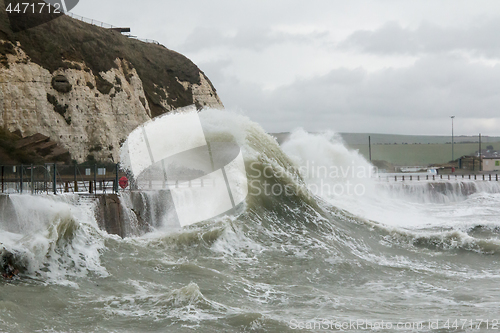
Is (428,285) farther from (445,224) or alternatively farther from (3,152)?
(3,152)

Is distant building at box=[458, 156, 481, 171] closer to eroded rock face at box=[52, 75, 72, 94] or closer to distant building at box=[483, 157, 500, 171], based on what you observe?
distant building at box=[483, 157, 500, 171]

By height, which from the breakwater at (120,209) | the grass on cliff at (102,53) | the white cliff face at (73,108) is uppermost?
the grass on cliff at (102,53)

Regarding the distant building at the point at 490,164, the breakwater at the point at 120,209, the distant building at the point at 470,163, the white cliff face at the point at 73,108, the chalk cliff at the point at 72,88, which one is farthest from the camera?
the distant building at the point at 470,163

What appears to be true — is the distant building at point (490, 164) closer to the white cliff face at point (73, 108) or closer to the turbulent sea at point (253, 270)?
the white cliff face at point (73, 108)

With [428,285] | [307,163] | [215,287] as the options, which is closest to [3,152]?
[307,163]

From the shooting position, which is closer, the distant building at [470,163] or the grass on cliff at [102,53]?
the grass on cliff at [102,53]

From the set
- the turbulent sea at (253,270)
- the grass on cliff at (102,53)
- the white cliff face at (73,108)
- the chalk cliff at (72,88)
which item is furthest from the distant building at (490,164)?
the turbulent sea at (253,270)

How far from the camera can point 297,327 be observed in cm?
801

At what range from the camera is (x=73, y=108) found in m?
38.6

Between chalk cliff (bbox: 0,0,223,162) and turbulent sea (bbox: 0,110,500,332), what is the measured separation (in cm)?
2166

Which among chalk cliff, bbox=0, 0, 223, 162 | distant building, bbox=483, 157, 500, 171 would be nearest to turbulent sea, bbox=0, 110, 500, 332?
chalk cliff, bbox=0, 0, 223, 162

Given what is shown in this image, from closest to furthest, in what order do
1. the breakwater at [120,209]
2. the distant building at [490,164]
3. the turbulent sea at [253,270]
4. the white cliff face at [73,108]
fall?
the turbulent sea at [253,270] < the breakwater at [120,209] < the white cliff face at [73,108] < the distant building at [490,164]

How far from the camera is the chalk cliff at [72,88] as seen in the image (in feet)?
117

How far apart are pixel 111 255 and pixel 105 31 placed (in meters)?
41.8
